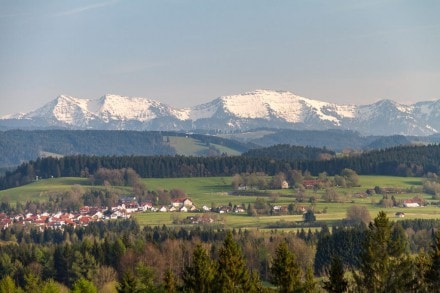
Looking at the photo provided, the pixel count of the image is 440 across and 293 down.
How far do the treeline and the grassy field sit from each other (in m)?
14.2

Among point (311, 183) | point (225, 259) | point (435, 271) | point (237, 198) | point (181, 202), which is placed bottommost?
point (435, 271)

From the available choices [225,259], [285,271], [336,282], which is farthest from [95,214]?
[285,271]

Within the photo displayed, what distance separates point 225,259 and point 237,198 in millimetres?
119840

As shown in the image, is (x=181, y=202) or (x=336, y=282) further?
(x=181, y=202)

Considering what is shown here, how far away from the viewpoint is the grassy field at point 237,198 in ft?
455

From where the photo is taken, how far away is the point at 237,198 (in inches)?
6585

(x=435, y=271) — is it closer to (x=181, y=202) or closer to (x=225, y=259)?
(x=225, y=259)

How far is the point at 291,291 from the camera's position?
4581cm

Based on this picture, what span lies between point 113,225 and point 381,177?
7351 cm

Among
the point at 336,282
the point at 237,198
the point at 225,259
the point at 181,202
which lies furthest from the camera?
the point at 237,198

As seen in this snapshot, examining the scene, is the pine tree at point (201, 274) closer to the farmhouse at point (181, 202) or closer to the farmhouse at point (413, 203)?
the farmhouse at point (413, 203)

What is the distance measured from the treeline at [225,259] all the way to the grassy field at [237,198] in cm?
1419

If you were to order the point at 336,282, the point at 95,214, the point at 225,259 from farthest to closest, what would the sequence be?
the point at 95,214 → the point at 336,282 → the point at 225,259

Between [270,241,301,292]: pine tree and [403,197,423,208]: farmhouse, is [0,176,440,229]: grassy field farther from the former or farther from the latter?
[270,241,301,292]: pine tree
